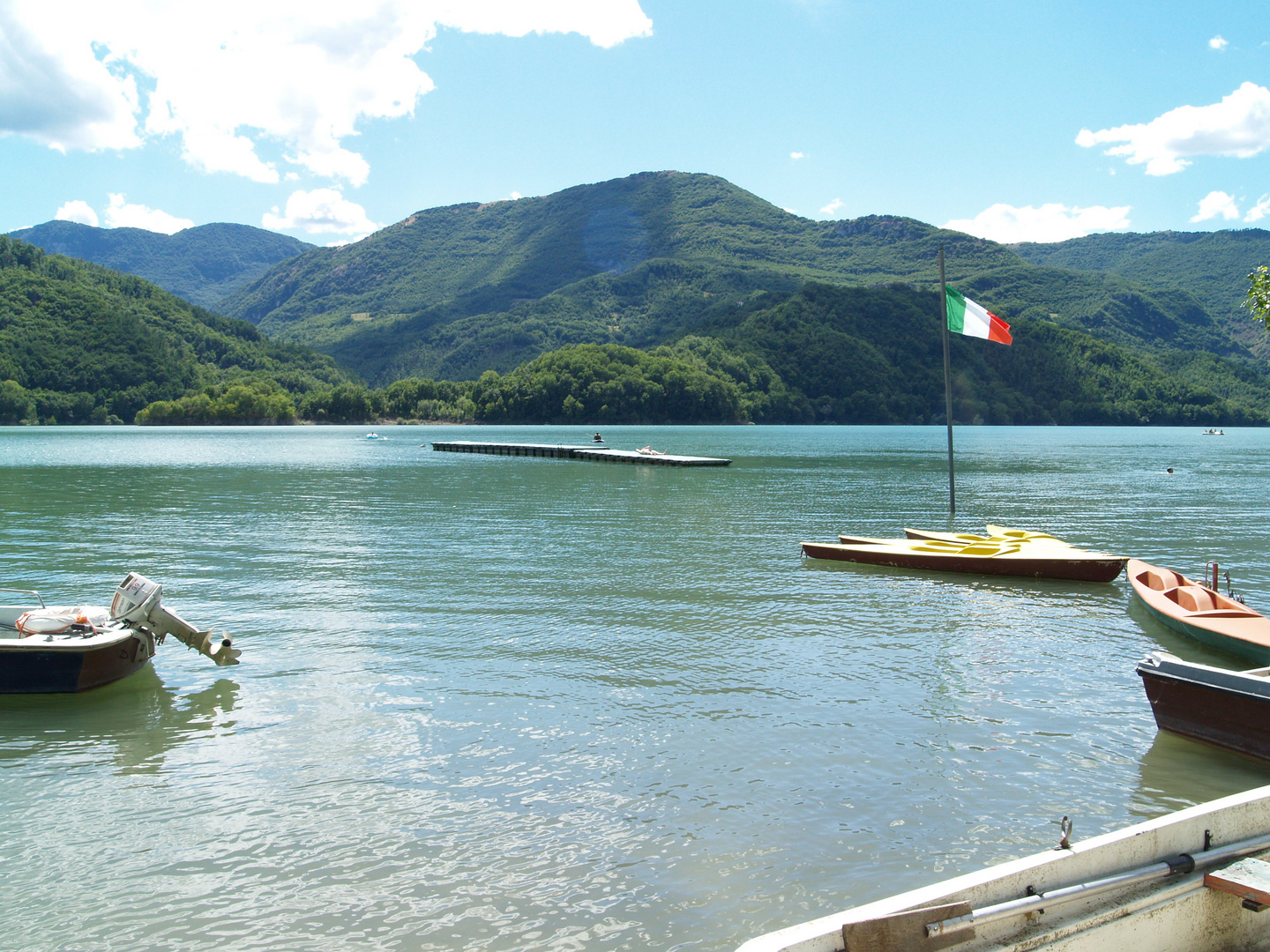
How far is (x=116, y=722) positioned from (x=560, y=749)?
5998mm

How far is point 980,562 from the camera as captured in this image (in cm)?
2294

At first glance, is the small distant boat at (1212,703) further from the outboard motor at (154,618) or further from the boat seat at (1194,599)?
the outboard motor at (154,618)

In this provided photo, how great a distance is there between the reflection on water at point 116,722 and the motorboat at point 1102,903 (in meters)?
8.65

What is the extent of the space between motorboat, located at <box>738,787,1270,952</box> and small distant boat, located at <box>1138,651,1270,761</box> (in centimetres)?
459

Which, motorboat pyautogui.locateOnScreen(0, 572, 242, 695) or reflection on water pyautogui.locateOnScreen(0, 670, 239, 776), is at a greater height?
motorboat pyautogui.locateOnScreen(0, 572, 242, 695)

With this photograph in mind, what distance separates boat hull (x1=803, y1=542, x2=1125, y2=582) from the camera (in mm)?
21828

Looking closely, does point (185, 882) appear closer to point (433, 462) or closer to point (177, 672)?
point (177, 672)

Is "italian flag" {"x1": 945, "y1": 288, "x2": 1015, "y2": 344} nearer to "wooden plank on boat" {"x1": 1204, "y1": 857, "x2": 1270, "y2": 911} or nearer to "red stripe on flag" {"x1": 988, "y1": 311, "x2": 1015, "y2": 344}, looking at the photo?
"red stripe on flag" {"x1": 988, "y1": 311, "x2": 1015, "y2": 344}

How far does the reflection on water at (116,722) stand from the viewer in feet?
33.7

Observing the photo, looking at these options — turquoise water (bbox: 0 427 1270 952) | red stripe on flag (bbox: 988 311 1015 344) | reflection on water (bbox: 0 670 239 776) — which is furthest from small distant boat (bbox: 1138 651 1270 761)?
red stripe on flag (bbox: 988 311 1015 344)

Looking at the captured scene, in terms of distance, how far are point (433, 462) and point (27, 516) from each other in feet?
145

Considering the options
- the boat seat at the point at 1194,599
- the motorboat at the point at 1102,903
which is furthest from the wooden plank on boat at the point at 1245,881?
the boat seat at the point at 1194,599

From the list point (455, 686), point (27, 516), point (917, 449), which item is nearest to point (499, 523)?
point (27, 516)

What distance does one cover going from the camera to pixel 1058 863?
195 inches
